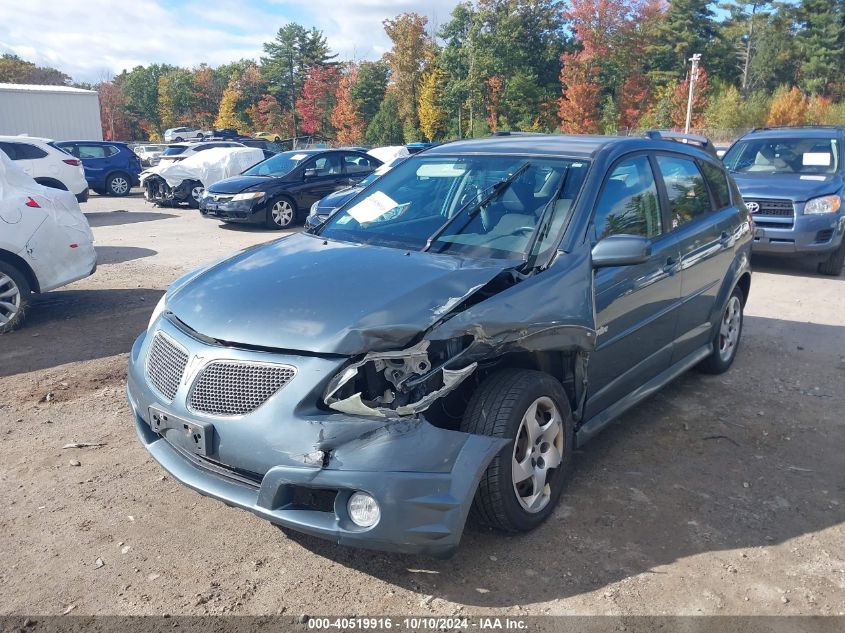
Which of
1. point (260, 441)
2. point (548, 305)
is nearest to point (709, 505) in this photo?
point (548, 305)

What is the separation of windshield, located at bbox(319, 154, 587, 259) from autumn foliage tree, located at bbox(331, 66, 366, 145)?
56.9m

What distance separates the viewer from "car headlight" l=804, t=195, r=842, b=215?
8969mm

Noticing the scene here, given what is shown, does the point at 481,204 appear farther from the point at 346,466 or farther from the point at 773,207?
the point at 773,207

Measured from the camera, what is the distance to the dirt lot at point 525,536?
2.88 meters

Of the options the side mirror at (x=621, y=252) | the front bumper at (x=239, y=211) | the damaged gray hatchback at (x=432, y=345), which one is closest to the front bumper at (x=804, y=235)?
the damaged gray hatchback at (x=432, y=345)

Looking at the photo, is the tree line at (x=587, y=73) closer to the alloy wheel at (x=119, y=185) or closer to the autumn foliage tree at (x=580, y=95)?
the autumn foliage tree at (x=580, y=95)

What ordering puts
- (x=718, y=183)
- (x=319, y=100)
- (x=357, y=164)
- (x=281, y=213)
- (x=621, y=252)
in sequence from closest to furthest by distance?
(x=621, y=252) < (x=718, y=183) < (x=281, y=213) < (x=357, y=164) < (x=319, y=100)

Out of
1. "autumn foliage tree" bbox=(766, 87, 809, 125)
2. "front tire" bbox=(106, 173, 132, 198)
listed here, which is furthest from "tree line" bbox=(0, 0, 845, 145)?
"front tire" bbox=(106, 173, 132, 198)

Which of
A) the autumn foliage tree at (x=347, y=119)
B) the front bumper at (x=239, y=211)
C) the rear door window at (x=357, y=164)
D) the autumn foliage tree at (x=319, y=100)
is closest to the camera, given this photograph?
the front bumper at (x=239, y=211)

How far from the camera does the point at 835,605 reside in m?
2.86

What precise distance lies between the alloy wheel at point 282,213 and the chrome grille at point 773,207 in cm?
861

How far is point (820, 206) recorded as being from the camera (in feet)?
29.5

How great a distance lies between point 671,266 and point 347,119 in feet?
191

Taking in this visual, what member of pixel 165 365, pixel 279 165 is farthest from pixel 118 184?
pixel 165 365
